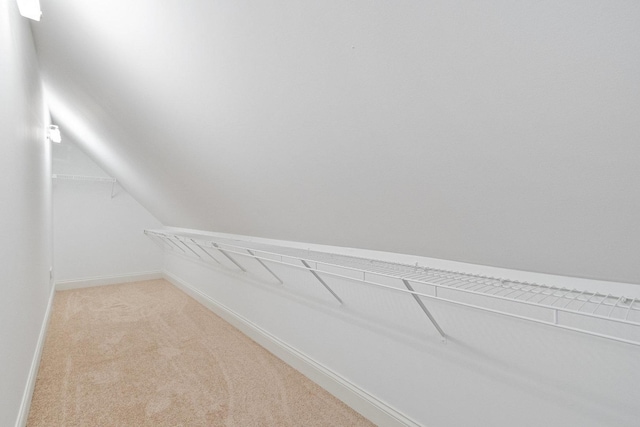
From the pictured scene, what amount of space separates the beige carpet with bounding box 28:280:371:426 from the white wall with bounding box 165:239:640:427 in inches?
11.4

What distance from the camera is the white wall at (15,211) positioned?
111 centimetres

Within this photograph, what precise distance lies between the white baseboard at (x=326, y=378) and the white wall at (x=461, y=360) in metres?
0.03

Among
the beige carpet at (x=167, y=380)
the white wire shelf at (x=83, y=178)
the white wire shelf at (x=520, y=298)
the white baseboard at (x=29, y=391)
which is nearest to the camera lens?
the white wire shelf at (x=520, y=298)

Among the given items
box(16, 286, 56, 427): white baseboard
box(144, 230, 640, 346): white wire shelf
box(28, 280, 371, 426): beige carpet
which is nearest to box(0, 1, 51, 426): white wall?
box(16, 286, 56, 427): white baseboard

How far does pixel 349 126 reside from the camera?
3.32ft

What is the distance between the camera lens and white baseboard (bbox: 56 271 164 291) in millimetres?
4125

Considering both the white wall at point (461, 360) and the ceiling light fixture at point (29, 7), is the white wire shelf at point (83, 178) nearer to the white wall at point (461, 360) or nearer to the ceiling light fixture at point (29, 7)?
the ceiling light fixture at point (29, 7)

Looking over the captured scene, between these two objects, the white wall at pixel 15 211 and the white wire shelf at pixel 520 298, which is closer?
the white wire shelf at pixel 520 298

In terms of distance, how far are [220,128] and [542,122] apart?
4.24ft

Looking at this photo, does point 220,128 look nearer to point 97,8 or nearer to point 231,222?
point 97,8

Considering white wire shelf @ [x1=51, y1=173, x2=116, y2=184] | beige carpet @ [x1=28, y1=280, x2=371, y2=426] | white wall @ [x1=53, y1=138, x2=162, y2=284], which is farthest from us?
white wall @ [x1=53, y1=138, x2=162, y2=284]

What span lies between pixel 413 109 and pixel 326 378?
5.48 ft

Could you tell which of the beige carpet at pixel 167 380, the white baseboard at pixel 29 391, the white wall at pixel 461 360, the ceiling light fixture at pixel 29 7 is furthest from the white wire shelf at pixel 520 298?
the white baseboard at pixel 29 391

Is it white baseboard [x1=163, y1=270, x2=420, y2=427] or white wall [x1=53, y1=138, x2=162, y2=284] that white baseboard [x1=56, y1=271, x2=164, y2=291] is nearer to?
white wall [x1=53, y1=138, x2=162, y2=284]
